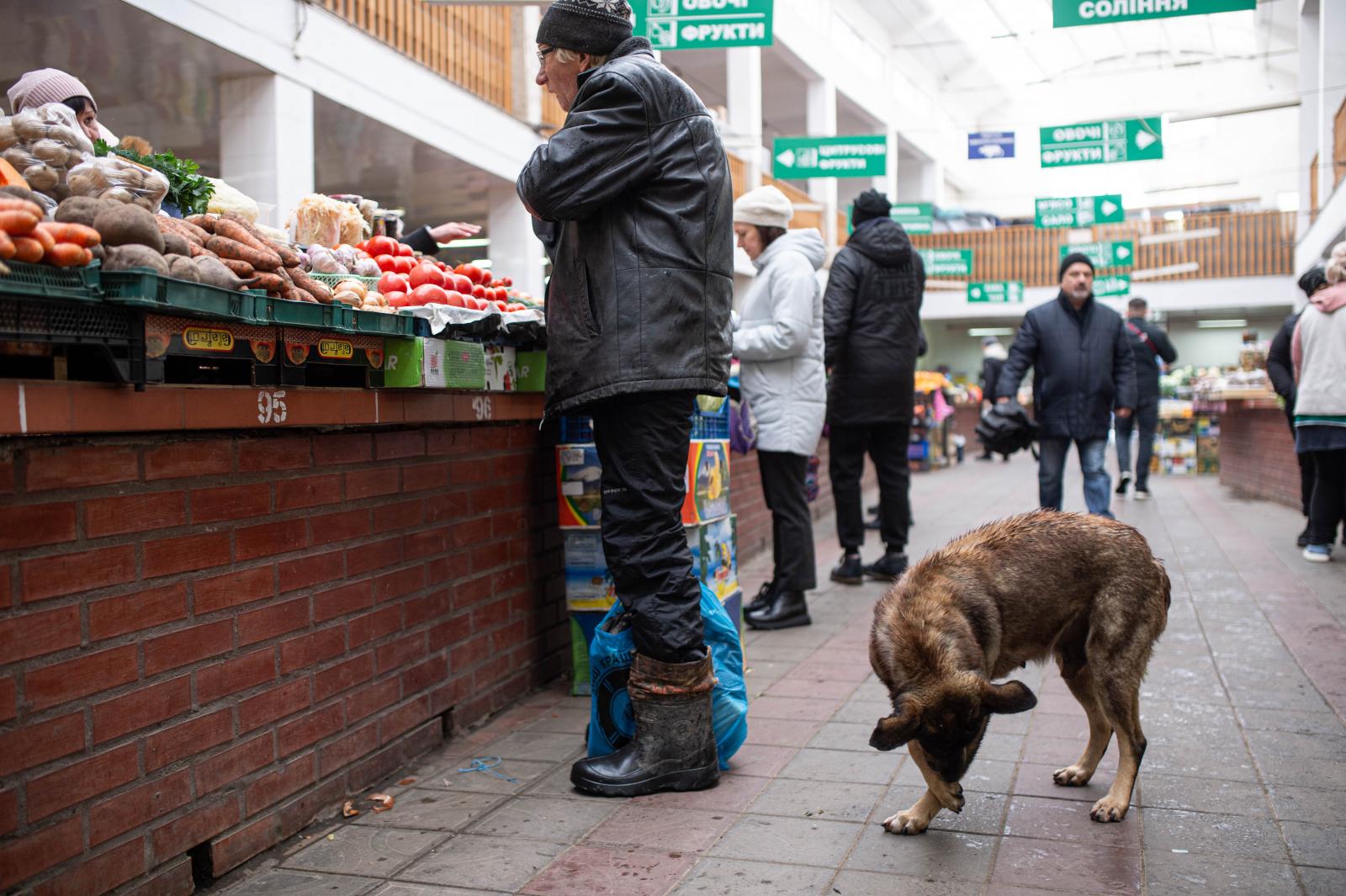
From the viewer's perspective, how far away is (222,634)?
2.95m

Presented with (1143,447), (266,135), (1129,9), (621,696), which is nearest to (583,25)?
(621,696)

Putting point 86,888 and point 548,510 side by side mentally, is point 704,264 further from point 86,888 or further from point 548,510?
point 86,888

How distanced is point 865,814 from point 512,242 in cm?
1087

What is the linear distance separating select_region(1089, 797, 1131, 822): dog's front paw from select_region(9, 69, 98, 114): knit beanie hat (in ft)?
12.8

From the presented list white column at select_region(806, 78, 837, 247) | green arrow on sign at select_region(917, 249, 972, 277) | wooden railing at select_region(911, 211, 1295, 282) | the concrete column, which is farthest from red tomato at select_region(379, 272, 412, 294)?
wooden railing at select_region(911, 211, 1295, 282)

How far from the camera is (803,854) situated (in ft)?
10.0

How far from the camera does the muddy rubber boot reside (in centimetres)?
350

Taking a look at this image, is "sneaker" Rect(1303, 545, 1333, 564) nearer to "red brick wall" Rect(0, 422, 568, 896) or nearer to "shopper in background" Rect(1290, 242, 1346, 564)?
"shopper in background" Rect(1290, 242, 1346, 564)

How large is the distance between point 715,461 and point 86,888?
3099 millimetres

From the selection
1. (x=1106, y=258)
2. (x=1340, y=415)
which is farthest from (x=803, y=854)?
(x=1106, y=258)

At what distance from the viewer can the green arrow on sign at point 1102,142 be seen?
15.5m

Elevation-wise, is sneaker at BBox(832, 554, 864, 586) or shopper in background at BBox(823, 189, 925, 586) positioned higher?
shopper in background at BBox(823, 189, 925, 586)

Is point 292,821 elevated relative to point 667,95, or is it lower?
lower

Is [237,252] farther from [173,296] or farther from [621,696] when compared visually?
[621,696]
